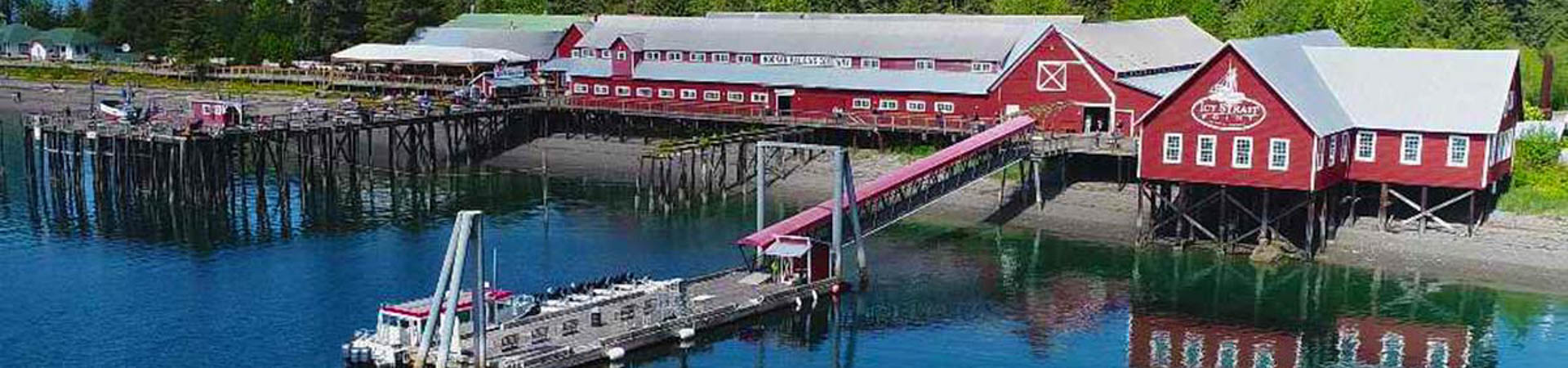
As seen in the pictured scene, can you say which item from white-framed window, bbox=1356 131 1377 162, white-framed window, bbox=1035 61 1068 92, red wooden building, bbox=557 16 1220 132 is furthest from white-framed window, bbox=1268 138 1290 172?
white-framed window, bbox=1035 61 1068 92

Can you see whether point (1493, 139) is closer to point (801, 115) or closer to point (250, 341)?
point (801, 115)

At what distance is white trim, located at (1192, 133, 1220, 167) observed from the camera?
5219cm

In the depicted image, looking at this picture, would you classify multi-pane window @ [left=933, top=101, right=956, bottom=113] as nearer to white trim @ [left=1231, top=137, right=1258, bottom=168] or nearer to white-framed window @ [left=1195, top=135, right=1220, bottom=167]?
white-framed window @ [left=1195, top=135, right=1220, bottom=167]

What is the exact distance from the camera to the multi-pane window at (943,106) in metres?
69.6

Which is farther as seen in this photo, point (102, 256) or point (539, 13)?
point (539, 13)

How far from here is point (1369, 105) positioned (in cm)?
5344

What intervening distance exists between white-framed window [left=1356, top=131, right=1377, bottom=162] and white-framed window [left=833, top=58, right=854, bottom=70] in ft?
85.1

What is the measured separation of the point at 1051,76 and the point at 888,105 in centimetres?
784

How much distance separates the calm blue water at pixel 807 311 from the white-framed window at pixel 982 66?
13724 mm

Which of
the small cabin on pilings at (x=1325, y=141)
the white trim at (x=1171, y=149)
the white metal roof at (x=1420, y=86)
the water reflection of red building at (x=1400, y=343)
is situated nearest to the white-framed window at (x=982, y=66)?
the small cabin on pilings at (x=1325, y=141)

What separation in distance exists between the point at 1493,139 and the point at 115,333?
38763mm

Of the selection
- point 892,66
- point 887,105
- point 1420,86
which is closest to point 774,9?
point 892,66

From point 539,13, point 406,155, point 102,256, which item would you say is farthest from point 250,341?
point 539,13

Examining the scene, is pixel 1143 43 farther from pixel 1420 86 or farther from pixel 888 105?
pixel 1420 86
